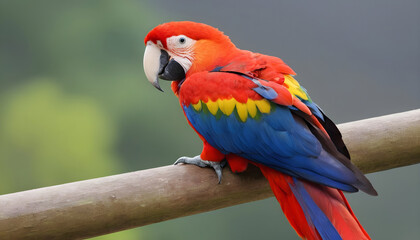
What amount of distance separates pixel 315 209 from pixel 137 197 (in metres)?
0.29

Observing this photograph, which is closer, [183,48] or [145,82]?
[183,48]

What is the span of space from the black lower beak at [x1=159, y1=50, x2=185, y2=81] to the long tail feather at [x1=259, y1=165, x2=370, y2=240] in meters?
0.29

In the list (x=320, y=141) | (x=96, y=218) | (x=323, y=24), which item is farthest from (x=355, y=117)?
(x=96, y=218)

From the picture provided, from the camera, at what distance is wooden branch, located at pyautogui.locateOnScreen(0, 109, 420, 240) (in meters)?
0.76

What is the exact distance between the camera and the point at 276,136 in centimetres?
86

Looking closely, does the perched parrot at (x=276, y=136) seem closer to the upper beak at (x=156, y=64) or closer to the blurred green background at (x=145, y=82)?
the upper beak at (x=156, y=64)

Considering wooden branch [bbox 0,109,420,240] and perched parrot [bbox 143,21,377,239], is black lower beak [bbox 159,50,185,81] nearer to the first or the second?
perched parrot [bbox 143,21,377,239]

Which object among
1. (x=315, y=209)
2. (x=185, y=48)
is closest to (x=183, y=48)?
(x=185, y=48)

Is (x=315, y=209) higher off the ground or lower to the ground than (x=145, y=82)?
higher

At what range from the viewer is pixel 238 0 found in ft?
8.76

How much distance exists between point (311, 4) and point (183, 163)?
1952 mm

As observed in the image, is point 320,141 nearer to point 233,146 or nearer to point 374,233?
point 233,146

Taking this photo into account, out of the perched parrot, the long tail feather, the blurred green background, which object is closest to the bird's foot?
the perched parrot

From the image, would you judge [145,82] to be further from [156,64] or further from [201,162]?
[201,162]
